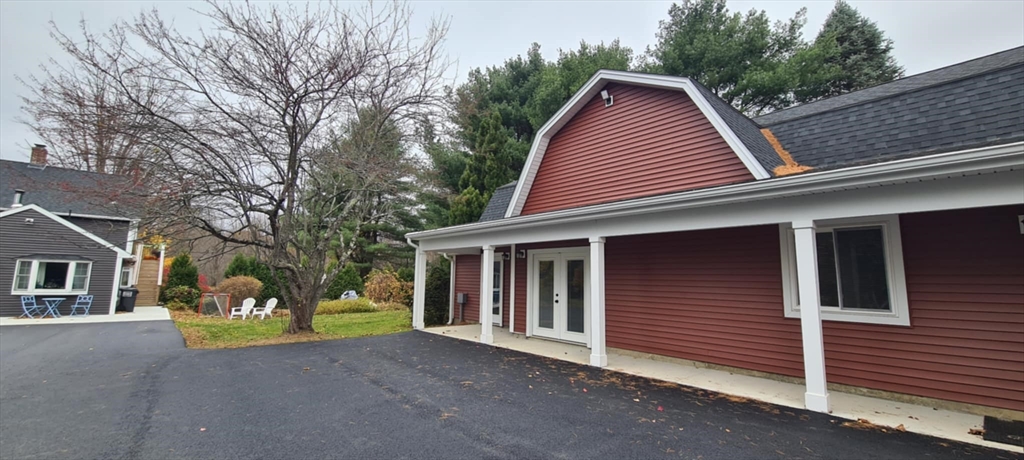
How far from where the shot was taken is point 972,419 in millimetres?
4039

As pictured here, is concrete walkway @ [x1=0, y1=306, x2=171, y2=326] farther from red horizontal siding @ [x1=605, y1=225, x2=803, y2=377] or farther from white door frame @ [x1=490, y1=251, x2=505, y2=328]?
red horizontal siding @ [x1=605, y1=225, x2=803, y2=377]

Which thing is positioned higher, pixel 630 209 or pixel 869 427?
pixel 630 209

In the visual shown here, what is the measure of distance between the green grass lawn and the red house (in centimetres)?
374

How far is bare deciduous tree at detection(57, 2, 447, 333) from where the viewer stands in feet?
25.1

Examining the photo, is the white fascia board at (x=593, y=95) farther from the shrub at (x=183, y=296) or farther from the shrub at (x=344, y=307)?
the shrub at (x=183, y=296)

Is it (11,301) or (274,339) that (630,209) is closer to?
(274,339)

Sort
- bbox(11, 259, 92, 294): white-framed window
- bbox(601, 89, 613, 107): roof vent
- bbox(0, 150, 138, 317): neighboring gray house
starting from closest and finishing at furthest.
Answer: bbox(601, 89, 613, 107): roof vent, bbox(0, 150, 138, 317): neighboring gray house, bbox(11, 259, 92, 294): white-framed window

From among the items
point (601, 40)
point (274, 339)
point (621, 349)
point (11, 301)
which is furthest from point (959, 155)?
point (11, 301)

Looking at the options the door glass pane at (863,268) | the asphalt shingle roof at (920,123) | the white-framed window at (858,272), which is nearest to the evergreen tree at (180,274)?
the white-framed window at (858,272)

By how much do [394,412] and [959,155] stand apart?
18.6ft

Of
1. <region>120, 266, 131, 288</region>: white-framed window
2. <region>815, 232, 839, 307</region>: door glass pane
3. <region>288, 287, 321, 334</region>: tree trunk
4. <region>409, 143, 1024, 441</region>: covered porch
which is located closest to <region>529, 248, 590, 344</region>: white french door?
<region>409, 143, 1024, 441</region>: covered porch

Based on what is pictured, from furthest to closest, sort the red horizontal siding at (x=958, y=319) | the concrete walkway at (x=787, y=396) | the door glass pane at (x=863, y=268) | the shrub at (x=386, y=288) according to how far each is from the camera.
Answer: the shrub at (x=386, y=288) → the door glass pane at (x=863, y=268) → the red horizontal siding at (x=958, y=319) → the concrete walkway at (x=787, y=396)

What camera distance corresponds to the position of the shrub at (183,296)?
1727 centimetres

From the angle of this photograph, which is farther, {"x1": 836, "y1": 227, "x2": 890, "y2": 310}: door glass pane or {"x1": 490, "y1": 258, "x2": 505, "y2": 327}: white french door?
{"x1": 490, "y1": 258, "x2": 505, "y2": 327}: white french door
